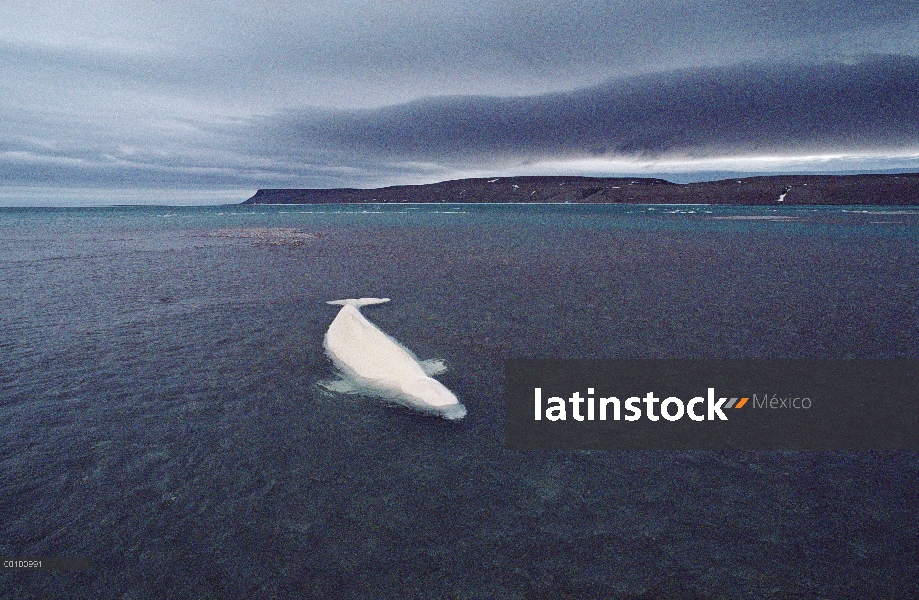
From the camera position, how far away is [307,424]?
9.01 meters

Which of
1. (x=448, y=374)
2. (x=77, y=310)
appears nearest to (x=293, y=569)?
(x=448, y=374)

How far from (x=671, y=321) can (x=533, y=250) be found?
2239 centimetres

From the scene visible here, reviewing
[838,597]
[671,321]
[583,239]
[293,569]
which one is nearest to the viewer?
[838,597]

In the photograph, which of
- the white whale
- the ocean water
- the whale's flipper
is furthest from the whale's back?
the ocean water

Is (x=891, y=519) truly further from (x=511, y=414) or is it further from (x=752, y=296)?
(x=752, y=296)

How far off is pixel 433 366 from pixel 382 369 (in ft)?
4.58
